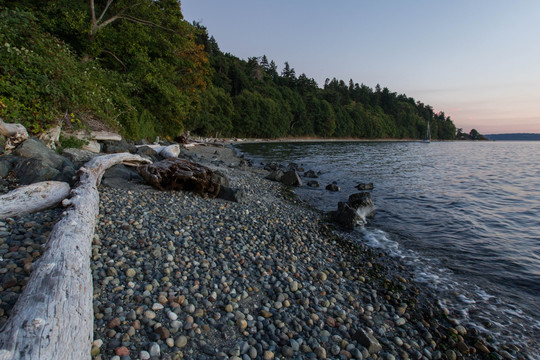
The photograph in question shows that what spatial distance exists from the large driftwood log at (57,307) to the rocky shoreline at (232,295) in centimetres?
28

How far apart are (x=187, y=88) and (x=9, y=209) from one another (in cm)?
2899

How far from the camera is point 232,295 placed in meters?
4.18

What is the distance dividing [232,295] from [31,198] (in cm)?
468

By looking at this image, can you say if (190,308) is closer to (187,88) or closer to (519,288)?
(519,288)

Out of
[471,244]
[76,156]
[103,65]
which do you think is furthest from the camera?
[103,65]

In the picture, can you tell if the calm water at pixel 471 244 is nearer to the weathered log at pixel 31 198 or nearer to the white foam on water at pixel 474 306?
the white foam on water at pixel 474 306

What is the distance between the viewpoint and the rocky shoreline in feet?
10.6

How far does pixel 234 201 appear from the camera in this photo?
931cm

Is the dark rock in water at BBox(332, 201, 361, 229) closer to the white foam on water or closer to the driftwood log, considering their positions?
the white foam on water

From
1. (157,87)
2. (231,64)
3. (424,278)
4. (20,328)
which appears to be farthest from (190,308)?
(231,64)

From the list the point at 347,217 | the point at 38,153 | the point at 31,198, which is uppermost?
the point at 38,153

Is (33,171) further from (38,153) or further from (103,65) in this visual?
(103,65)

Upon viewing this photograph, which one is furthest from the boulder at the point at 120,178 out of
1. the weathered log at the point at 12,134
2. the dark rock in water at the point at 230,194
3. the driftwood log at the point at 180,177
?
the dark rock in water at the point at 230,194

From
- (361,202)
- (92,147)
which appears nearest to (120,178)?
(92,147)
